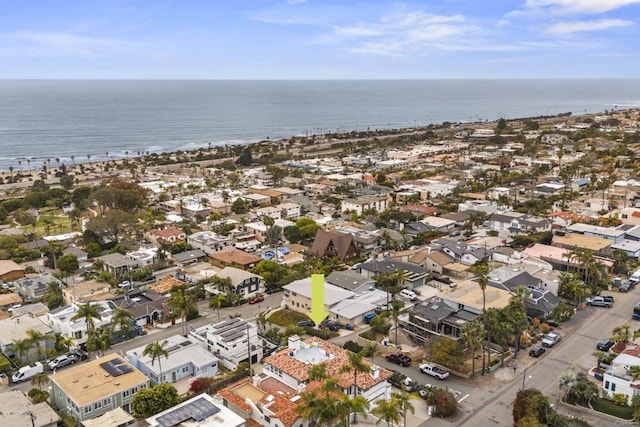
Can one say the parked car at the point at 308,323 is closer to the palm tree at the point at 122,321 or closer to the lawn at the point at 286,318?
the lawn at the point at 286,318

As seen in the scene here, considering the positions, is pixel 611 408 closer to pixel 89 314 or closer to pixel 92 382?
pixel 92 382

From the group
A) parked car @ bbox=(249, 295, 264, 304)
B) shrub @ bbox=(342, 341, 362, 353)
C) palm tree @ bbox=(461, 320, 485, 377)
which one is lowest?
parked car @ bbox=(249, 295, 264, 304)

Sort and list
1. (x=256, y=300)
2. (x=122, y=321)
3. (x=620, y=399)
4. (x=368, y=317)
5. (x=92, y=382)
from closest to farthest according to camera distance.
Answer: (x=620, y=399) < (x=92, y=382) < (x=122, y=321) < (x=368, y=317) < (x=256, y=300)

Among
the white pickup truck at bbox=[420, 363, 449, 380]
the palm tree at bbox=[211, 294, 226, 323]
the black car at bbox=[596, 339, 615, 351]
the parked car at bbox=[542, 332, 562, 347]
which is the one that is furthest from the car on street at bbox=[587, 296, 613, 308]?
the palm tree at bbox=[211, 294, 226, 323]

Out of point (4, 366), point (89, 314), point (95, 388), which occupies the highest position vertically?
point (89, 314)

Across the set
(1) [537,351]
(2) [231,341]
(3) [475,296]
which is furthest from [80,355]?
(1) [537,351]

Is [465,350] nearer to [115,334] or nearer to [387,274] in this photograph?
[387,274]

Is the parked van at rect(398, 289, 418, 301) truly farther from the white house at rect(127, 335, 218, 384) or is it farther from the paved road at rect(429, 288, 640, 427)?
the white house at rect(127, 335, 218, 384)
